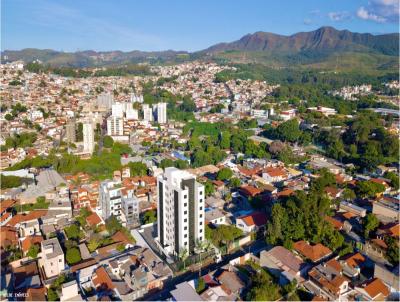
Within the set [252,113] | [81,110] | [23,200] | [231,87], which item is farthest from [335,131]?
[231,87]

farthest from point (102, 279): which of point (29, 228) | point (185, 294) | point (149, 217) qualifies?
point (29, 228)

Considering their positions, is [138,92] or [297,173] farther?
[138,92]

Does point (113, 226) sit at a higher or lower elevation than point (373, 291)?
higher

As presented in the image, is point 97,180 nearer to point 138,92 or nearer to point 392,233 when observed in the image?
point 392,233

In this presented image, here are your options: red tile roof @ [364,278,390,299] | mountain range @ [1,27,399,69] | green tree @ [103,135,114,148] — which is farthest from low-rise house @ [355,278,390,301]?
mountain range @ [1,27,399,69]

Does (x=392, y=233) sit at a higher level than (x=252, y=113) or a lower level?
lower

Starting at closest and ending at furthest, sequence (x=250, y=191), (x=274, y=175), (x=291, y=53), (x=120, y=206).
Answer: (x=120, y=206)
(x=250, y=191)
(x=274, y=175)
(x=291, y=53)

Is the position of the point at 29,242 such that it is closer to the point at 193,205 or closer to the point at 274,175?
the point at 193,205

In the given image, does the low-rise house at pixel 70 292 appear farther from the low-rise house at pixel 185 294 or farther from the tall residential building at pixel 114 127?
the tall residential building at pixel 114 127
